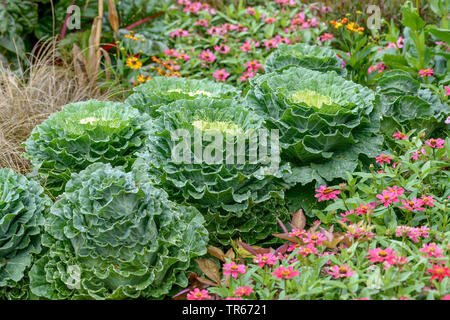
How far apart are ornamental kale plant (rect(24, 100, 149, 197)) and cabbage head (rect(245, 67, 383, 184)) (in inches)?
27.0

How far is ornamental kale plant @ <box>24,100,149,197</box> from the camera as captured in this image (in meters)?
2.63

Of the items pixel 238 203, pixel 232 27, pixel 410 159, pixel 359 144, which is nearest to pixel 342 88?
pixel 359 144

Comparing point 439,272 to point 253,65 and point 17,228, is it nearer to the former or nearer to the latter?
point 17,228

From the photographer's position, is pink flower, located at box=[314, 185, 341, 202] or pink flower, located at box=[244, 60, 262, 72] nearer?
pink flower, located at box=[314, 185, 341, 202]

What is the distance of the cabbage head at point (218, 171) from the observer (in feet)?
7.73

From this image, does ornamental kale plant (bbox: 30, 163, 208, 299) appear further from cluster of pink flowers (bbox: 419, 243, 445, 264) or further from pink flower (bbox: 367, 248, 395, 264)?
cluster of pink flowers (bbox: 419, 243, 445, 264)

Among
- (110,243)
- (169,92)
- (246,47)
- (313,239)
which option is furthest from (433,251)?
(246,47)

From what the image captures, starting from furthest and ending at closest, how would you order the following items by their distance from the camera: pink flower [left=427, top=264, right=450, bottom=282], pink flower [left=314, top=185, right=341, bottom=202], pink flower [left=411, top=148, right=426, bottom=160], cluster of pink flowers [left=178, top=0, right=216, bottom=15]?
cluster of pink flowers [left=178, top=0, right=216, bottom=15]
pink flower [left=411, top=148, right=426, bottom=160]
pink flower [left=314, top=185, right=341, bottom=202]
pink flower [left=427, top=264, right=450, bottom=282]

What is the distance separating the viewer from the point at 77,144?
2635mm

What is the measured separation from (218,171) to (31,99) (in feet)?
6.70

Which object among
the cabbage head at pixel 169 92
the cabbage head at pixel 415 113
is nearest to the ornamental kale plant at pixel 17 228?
the cabbage head at pixel 169 92

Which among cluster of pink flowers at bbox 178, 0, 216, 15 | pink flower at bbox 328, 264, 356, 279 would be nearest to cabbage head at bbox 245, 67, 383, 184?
pink flower at bbox 328, 264, 356, 279

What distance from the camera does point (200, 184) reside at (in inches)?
94.7

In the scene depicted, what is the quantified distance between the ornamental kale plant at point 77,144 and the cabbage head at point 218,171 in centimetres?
21
